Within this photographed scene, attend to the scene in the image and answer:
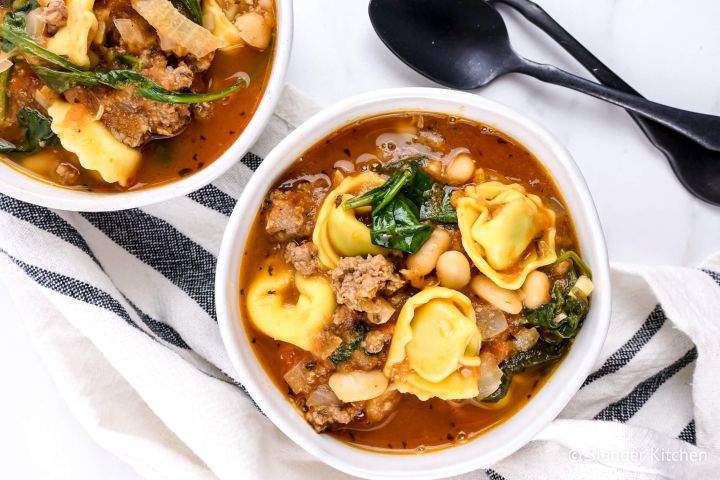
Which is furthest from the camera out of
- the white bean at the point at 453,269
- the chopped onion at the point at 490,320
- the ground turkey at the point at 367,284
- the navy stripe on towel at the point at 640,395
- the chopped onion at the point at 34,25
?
the navy stripe on towel at the point at 640,395

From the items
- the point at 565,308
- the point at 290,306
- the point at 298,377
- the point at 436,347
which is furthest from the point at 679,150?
the point at 298,377

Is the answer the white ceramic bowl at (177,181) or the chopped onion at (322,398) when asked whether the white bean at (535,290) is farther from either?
the white ceramic bowl at (177,181)

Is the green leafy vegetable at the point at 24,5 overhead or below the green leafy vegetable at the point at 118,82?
overhead

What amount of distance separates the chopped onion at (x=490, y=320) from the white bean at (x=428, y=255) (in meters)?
0.31

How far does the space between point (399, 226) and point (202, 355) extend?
4.87ft

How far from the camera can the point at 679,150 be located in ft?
13.3

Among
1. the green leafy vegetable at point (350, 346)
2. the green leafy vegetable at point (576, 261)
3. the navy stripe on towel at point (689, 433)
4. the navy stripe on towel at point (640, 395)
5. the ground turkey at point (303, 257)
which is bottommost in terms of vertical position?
the navy stripe on towel at point (689, 433)

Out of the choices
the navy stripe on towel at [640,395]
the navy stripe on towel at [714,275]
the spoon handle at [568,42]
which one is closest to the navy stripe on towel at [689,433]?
the navy stripe on towel at [640,395]

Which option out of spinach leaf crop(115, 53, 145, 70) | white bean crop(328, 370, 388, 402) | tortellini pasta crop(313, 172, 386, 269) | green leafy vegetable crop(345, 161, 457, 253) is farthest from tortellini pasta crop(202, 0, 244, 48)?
white bean crop(328, 370, 388, 402)

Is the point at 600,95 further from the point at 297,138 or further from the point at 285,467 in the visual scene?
the point at 285,467

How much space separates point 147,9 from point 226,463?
2.23 m

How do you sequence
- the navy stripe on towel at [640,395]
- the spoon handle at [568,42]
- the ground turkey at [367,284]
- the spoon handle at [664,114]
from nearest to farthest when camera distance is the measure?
the ground turkey at [367,284]
the spoon handle at [664,114]
the spoon handle at [568,42]
the navy stripe on towel at [640,395]

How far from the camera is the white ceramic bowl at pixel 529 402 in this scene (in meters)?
3.36

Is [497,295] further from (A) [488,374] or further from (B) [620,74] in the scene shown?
(B) [620,74]
